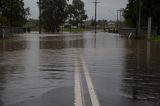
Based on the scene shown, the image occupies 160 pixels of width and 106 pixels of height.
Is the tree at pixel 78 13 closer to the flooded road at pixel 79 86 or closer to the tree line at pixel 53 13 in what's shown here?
the tree line at pixel 53 13

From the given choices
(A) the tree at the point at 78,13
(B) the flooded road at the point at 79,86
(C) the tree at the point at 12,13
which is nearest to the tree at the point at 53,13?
(C) the tree at the point at 12,13

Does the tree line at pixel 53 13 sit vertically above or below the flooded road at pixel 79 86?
above

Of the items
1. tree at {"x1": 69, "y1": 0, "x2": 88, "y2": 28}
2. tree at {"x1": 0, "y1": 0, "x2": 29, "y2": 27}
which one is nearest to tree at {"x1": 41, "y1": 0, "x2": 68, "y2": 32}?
tree at {"x1": 0, "y1": 0, "x2": 29, "y2": 27}

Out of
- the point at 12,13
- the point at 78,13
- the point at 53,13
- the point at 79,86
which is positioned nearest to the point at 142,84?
the point at 79,86

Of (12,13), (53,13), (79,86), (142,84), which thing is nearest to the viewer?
(79,86)

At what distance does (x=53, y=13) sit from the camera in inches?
4919

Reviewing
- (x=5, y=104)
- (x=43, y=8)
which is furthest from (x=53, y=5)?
(x=5, y=104)

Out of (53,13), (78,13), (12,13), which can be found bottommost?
(12,13)

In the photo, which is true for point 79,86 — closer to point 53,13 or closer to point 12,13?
point 12,13

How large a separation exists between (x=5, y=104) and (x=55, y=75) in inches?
204

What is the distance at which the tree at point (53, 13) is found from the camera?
124 m

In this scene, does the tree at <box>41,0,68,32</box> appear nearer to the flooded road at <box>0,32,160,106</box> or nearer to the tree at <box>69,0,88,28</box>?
the tree at <box>69,0,88,28</box>

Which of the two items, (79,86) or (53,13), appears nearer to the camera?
(79,86)

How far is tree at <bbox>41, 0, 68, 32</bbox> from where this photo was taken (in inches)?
4899
